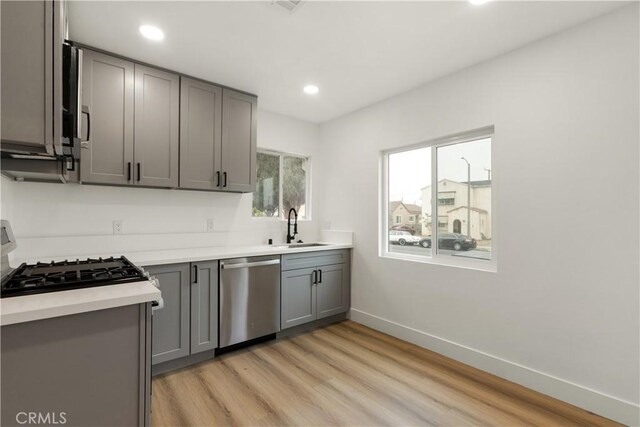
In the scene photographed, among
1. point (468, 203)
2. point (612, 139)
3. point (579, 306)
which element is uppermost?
point (612, 139)

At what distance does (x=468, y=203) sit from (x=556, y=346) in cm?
124

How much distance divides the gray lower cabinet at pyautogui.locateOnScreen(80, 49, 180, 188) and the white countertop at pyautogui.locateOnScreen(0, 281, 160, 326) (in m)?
1.49

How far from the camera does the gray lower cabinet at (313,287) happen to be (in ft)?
10.5

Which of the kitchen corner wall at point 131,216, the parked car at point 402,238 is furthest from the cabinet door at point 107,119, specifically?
the parked car at point 402,238

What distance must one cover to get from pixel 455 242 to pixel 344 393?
1.64 metres

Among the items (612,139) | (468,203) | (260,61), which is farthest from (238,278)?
(612,139)

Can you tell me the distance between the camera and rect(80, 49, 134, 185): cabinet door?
2.37m

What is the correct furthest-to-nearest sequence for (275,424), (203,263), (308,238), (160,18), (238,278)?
1. (308,238)
2. (238,278)
3. (203,263)
4. (160,18)
5. (275,424)

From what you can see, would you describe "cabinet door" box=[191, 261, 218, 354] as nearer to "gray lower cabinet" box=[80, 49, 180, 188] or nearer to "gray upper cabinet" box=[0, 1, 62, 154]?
"gray lower cabinet" box=[80, 49, 180, 188]

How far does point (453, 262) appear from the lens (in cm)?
288

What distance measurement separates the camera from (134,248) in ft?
9.23

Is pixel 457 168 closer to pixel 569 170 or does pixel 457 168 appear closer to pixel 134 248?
pixel 569 170

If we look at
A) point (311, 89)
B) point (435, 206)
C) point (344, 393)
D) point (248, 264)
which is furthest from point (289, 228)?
point (344, 393)

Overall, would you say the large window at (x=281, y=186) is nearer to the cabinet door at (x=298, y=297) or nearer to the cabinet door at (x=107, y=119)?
the cabinet door at (x=298, y=297)
